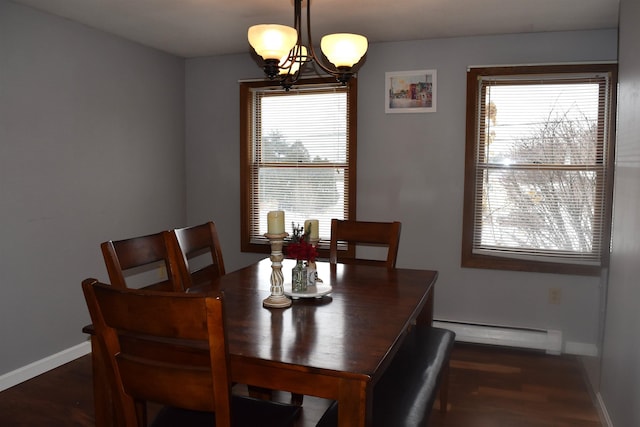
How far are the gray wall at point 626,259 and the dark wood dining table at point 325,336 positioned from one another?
0.87 m

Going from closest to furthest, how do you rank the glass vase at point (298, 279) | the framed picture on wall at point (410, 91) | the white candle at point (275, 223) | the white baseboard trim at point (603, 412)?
the white candle at point (275, 223)
the glass vase at point (298, 279)
the white baseboard trim at point (603, 412)
the framed picture on wall at point (410, 91)

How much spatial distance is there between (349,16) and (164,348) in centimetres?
239

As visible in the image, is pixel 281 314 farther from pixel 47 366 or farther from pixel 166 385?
pixel 47 366

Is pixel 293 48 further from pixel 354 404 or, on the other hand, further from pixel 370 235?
pixel 354 404

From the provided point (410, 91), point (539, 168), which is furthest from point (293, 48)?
point (539, 168)

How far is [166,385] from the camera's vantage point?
1336 mm

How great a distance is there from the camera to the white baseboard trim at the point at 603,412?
250 cm

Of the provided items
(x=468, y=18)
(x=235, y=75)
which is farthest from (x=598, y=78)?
(x=235, y=75)

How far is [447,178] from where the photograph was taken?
372 cm

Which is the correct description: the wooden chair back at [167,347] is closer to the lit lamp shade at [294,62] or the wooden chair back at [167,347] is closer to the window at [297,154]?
the lit lamp shade at [294,62]

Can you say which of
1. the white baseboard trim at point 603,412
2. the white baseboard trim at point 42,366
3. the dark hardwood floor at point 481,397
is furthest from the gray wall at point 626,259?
the white baseboard trim at point 42,366

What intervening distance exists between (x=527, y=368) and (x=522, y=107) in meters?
1.75

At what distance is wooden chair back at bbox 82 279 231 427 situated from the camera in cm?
121

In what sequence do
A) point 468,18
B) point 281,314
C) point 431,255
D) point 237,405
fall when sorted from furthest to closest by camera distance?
point 431,255 → point 468,18 → point 281,314 → point 237,405
